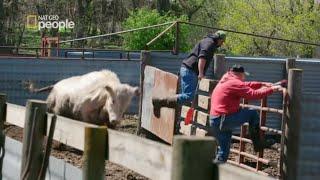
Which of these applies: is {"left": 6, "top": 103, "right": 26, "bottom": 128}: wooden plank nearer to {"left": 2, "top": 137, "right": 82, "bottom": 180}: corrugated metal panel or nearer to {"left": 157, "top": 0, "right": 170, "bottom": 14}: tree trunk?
{"left": 2, "top": 137, "right": 82, "bottom": 180}: corrugated metal panel

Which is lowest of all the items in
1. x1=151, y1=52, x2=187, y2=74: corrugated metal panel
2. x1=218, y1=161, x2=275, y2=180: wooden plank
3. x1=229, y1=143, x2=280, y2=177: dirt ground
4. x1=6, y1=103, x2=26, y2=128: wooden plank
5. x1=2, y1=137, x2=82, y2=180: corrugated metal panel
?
x1=229, y1=143, x2=280, y2=177: dirt ground

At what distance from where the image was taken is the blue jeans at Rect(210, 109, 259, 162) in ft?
29.8

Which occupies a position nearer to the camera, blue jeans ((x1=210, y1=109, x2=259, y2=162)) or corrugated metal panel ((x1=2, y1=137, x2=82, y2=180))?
corrugated metal panel ((x1=2, y1=137, x2=82, y2=180))

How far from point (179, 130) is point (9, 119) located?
6.00m

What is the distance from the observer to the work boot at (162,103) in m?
11.4

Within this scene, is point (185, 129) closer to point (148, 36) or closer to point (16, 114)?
point (16, 114)

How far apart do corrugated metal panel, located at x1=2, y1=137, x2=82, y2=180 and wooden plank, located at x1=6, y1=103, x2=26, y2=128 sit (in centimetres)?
18

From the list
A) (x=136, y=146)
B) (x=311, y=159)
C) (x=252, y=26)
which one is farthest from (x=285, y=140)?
(x=252, y=26)

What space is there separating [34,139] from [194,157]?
6.78ft

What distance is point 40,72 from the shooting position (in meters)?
16.0

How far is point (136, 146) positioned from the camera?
11.7 feet

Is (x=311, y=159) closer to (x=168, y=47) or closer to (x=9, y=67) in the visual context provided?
(x=9, y=67)

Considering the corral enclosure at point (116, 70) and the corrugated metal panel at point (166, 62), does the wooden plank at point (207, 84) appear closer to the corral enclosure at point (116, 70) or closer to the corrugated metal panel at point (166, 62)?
the corral enclosure at point (116, 70)

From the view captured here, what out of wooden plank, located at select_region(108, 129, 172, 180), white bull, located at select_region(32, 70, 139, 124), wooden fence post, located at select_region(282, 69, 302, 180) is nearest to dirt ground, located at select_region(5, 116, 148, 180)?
white bull, located at select_region(32, 70, 139, 124)
